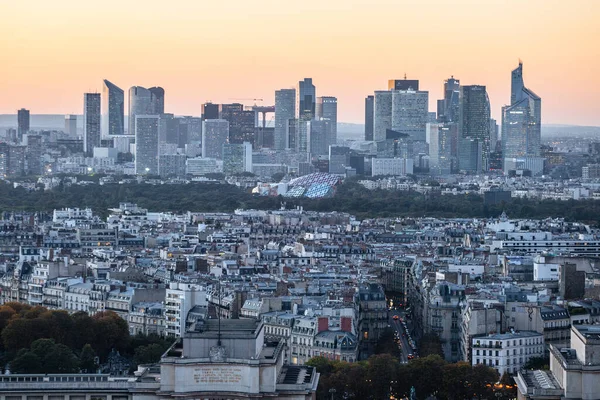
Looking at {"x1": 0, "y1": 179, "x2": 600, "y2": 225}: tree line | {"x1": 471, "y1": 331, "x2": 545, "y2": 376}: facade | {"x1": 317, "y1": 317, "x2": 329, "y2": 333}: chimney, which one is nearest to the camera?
{"x1": 471, "y1": 331, "x2": 545, "y2": 376}: facade

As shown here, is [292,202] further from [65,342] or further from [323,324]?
[65,342]

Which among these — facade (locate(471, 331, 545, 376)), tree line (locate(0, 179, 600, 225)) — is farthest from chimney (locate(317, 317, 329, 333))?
tree line (locate(0, 179, 600, 225))

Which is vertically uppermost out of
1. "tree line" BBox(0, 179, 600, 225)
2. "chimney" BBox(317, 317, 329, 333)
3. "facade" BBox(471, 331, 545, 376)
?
"tree line" BBox(0, 179, 600, 225)

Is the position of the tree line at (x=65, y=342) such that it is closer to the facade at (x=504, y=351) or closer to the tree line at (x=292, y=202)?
the facade at (x=504, y=351)

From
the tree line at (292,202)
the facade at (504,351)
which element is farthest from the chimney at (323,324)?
the tree line at (292,202)

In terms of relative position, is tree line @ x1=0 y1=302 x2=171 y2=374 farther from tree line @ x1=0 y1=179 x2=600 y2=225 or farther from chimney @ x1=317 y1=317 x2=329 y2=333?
tree line @ x1=0 y1=179 x2=600 y2=225

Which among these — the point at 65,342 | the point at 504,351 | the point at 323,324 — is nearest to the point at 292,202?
the point at 323,324
